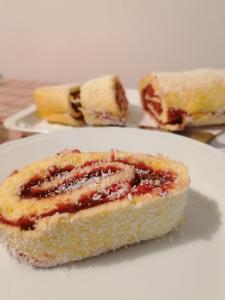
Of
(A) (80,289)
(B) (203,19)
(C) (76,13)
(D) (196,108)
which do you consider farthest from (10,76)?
(A) (80,289)

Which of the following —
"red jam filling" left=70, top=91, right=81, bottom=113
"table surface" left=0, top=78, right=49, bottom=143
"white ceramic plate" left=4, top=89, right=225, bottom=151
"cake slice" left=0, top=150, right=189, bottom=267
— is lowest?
"table surface" left=0, top=78, right=49, bottom=143

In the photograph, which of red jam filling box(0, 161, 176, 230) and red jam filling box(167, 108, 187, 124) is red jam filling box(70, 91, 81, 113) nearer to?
red jam filling box(167, 108, 187, 124)

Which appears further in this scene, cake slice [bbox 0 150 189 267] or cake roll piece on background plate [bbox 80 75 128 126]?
cake roll piece on background plate [bbox 80 75 128 126]

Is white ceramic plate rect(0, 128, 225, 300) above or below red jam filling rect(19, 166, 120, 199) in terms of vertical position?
below

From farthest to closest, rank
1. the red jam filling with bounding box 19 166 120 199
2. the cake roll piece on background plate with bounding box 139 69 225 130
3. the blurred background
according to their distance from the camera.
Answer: the blurred background, the cake roll piece on background plate with bounding box 139 69 225 130, the red jam filling with bounding box 19 166 120 199

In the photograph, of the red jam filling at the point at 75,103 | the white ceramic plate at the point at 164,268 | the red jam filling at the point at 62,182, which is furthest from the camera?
the red jam filling at the point at 75,103

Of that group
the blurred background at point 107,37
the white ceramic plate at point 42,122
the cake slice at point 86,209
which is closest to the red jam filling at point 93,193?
the cake slice at point 86,209

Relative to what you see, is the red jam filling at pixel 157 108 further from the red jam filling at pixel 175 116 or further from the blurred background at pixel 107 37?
the blurred background at pixel 107 37

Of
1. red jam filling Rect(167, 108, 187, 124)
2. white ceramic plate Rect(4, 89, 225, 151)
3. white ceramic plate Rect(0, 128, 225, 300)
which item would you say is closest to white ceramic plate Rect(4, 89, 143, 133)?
white ceramic plate Rect(4, 89, 225, 151)

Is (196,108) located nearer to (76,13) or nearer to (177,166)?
(177,166)
